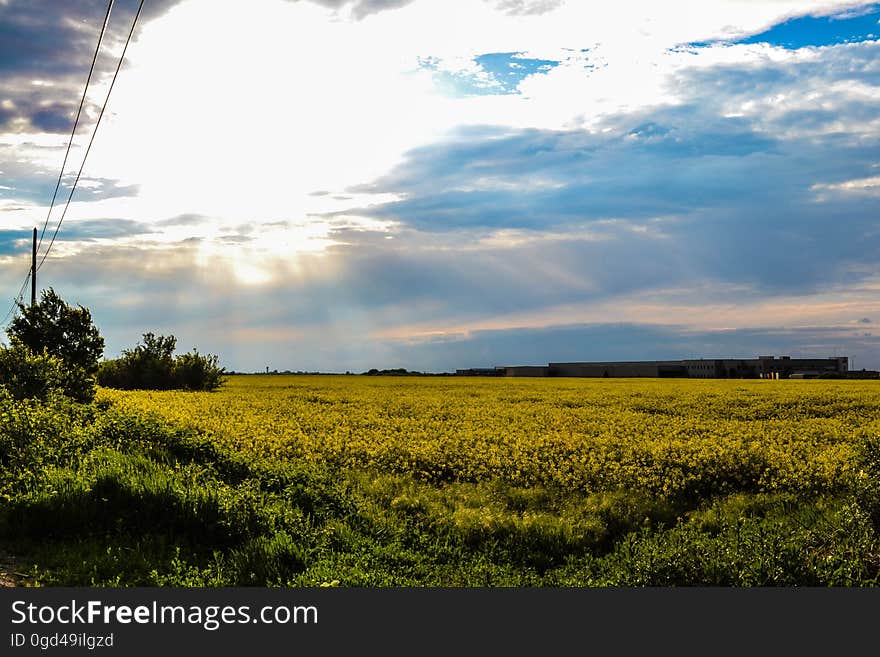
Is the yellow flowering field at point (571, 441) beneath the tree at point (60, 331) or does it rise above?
beneath

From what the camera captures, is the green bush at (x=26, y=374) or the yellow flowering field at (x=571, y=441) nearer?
the yellow flowering field at (x=571, y=441)

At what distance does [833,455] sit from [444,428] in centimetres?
989

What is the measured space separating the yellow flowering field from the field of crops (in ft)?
0.23

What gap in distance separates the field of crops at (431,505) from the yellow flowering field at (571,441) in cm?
7

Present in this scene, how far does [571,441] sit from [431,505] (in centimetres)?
643

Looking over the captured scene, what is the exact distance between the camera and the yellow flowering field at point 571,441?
48.2ft

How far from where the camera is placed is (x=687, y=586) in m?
7.95

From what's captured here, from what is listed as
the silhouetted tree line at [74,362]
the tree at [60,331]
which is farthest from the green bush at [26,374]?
the tree at [60,331]

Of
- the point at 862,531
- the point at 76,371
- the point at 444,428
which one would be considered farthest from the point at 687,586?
the point at 76,371

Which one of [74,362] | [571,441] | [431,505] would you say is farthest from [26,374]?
[571,441]

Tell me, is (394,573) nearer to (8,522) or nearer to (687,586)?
(687,586)

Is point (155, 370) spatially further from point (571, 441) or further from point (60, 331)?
point (571, 441)

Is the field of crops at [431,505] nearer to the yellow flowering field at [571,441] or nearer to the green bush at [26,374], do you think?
the yellow flowering field at [571,441]

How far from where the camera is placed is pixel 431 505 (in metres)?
12.6
